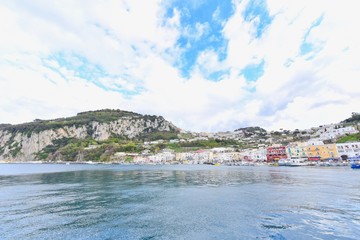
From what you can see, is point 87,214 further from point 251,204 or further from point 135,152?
point 135,152

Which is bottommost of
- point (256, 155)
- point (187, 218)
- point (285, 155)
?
point (187, 218)

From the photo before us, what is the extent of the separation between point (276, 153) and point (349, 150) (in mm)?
33044

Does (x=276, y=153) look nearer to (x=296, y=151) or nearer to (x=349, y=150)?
(x=296, y=151)

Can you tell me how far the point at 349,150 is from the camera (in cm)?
8531

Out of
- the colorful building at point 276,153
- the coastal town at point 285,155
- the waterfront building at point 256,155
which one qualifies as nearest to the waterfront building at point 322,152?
the coastal town at point 285,155

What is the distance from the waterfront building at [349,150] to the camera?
270 ft

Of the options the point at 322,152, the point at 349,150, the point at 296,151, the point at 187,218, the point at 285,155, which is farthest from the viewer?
the point at 285,155

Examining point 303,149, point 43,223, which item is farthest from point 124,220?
point 303,149

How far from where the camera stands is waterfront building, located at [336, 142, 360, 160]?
82.2 metres

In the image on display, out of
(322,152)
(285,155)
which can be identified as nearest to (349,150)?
(322,152)

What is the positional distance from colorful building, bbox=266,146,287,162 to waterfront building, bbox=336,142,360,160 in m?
25.1

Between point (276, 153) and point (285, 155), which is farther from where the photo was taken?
point (276, 153)

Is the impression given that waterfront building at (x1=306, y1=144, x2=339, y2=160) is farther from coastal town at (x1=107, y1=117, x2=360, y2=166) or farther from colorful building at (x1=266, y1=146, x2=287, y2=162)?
colorful building at (x1=266, y1=146, x2=287, y2=162)

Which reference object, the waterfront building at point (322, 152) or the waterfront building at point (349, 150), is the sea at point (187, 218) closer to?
the waterfront building at point (349, 150)
